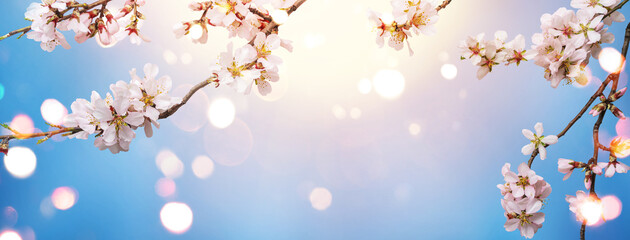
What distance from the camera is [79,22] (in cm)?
132

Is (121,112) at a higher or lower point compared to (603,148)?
lower

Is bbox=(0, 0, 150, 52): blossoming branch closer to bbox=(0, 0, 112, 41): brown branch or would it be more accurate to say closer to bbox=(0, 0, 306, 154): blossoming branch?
bbox=(0, 0, 112, 41): brown branch

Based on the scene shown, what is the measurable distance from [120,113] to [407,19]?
0.99 metres

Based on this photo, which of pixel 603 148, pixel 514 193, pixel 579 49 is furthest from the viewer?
pixel 514 193

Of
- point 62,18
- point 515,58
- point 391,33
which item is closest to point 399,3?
point 391,33

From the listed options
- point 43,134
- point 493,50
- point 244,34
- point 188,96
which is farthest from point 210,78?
point 493,50

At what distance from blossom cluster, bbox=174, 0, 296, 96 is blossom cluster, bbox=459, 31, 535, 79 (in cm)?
87

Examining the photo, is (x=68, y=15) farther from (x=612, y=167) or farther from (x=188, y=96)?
(x=612, y=167)

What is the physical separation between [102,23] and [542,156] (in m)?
1.72

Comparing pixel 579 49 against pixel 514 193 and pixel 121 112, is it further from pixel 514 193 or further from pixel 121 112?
pixel 121 112

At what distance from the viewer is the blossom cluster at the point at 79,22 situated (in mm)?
1319

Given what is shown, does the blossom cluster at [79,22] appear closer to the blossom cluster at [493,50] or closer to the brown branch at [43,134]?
the brown branch at [43,134]

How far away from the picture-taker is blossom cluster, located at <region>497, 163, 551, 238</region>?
165 centimetres

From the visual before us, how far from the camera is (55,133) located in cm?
111
